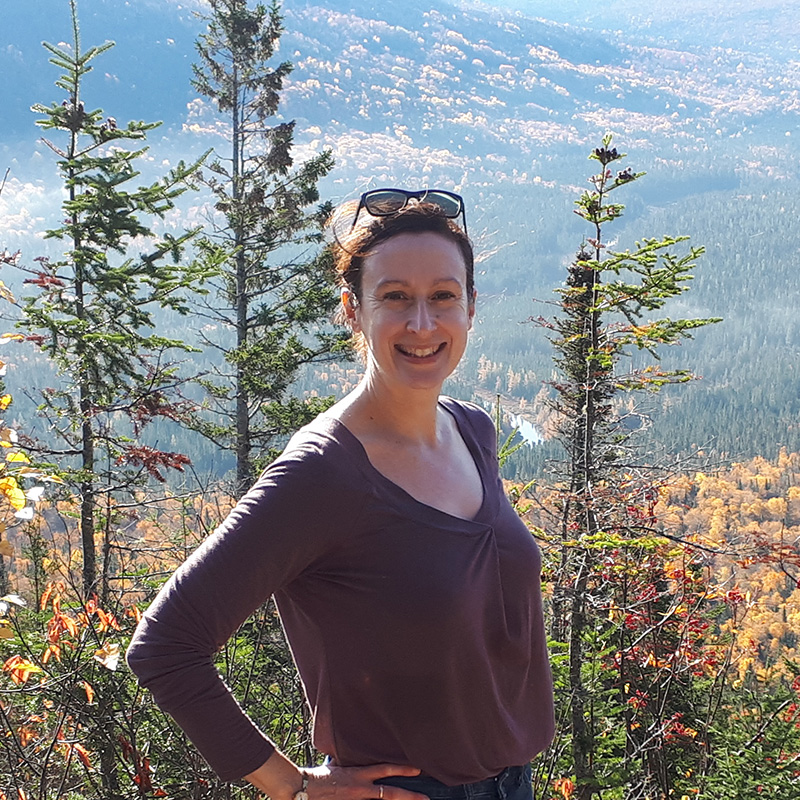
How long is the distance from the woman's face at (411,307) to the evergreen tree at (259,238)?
11.1m

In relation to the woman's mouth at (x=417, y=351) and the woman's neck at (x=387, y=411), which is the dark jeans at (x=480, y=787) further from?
the woman's mouth at (x=417, y=351)

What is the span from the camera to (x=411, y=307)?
174cm

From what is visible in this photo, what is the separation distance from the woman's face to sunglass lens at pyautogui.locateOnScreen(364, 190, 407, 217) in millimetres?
85

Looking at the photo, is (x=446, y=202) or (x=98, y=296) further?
(x=98, y=296)

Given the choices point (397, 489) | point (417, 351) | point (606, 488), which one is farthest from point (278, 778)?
point (606, 488)

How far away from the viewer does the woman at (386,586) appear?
1.43 metres

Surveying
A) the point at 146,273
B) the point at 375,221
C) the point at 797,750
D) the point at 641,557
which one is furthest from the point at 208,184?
the point at 375,221

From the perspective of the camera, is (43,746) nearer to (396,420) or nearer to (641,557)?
(396,420)

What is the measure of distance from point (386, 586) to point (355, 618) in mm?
88

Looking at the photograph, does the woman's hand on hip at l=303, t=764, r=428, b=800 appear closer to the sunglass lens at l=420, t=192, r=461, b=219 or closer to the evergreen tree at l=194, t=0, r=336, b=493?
the sunglass lens at l=420, t=192, r=461, b=219

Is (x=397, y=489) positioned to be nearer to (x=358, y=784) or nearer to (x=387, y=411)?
(x=387, y=411)

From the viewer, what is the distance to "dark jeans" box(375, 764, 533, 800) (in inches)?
63.6

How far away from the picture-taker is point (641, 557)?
6.18 meters

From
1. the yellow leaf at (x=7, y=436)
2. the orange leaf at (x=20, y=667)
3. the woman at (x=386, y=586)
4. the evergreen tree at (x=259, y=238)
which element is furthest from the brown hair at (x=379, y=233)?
the evergreen tree at (x=259, y=238)
